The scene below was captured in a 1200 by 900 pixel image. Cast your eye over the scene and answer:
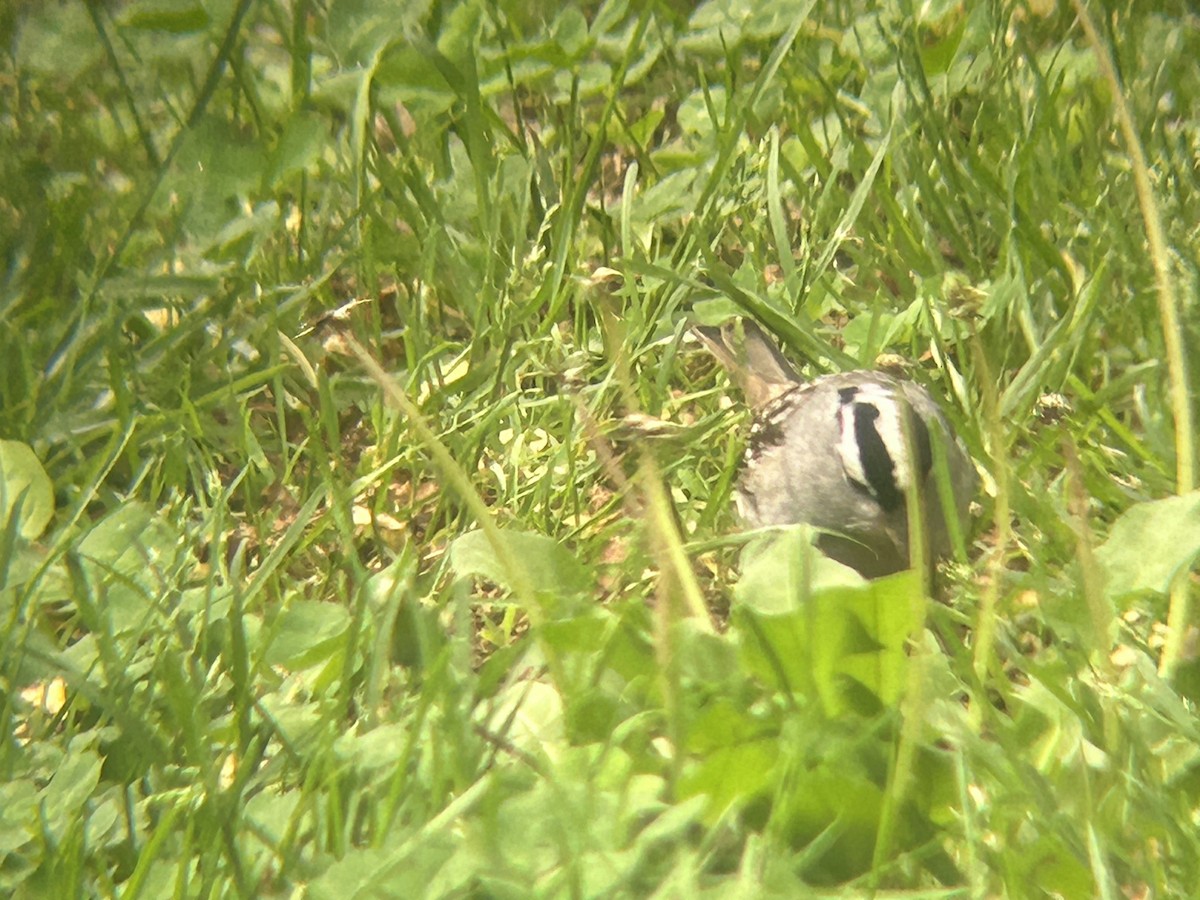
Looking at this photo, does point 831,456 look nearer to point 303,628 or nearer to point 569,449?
point 569,449

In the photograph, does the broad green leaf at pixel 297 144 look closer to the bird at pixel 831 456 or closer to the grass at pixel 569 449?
the grass at pixel 569 449

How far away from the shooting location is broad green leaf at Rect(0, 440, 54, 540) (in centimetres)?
214

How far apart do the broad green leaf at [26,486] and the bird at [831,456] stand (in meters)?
1.34

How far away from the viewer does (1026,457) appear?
2.33 meters

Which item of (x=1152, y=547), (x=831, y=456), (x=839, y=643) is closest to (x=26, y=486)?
(x=839, y=643)

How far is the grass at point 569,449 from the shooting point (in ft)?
4.94

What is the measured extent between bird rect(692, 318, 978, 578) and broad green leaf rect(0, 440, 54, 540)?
1.34 metres

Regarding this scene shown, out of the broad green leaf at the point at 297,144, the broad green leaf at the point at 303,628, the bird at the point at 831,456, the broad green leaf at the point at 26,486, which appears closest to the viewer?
the broad green leaf at the point at 303,628

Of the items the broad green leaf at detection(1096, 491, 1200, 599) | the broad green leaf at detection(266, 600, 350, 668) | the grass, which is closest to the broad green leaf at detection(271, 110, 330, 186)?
the grass

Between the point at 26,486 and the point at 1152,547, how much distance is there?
1.78 metres

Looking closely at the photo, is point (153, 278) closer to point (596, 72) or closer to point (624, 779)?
point (596, 72)

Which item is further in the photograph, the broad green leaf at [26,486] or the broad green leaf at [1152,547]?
the broad green leaf at [26,486]

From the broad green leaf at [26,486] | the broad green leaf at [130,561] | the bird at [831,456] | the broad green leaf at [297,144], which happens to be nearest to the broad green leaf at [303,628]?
the broad green leaf at [130,561]

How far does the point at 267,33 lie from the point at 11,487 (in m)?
1.88
